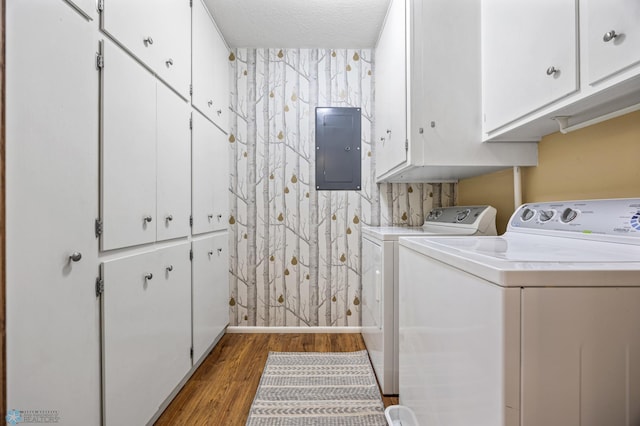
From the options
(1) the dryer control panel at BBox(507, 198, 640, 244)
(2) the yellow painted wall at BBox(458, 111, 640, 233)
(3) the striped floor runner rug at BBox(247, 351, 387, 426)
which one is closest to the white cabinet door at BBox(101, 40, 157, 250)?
(3) the striped floor runner rug at BBox(247, 351, 387, 426)

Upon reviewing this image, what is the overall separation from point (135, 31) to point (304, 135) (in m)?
1.51

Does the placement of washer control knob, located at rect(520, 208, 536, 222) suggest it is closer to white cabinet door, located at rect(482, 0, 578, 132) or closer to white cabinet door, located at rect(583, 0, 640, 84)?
white cabinet door, located at rect(482, 0, 578, 132)

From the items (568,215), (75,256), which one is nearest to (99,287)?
(75,256)

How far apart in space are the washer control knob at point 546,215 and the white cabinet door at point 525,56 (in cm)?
41

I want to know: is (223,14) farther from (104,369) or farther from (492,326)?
(492,326)

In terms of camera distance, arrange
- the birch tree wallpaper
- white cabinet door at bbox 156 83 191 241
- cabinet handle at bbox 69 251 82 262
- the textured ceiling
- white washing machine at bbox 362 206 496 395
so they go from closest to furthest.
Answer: cabinet handle at bbox 69 251 82 262 < white cabinet door at bbox 156 83 191 241 < white washing machine at bbox 362 206 496 395 < the textured ceiling < the birch tree wallpaper

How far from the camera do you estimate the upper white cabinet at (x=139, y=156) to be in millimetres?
1136

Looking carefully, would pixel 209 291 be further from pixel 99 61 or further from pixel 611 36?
pixel 611 36

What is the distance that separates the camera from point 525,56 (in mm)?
1217

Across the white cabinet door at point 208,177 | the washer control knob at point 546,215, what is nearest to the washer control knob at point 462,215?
the washer control knob at point 546,215

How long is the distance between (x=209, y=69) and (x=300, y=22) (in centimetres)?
74

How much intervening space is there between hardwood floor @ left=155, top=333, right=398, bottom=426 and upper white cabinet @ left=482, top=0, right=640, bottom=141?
61.0 inches

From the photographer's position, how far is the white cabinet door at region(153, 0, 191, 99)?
148cm

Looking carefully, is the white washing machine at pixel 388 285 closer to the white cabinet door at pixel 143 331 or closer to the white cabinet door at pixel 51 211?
the white cabinet door at pixel 143 331
